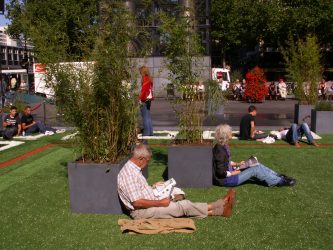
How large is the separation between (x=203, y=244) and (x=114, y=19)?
365 cm

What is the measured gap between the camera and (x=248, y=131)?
13.1 meters

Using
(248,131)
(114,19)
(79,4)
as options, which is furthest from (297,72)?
(79,4)

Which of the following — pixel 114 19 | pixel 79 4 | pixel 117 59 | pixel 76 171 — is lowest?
pixel 76 171

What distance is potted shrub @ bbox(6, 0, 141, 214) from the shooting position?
6570 millimetres

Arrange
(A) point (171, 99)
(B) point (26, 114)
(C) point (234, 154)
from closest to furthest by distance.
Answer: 1. (A) point (171, 99)
2. (C) point (234, 154)
3. (B) point (26, 114)

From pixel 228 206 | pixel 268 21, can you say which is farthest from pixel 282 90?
pixel 228 206

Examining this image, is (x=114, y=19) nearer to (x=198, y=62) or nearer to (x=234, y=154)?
(x=198, y=62)

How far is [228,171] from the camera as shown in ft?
26.0

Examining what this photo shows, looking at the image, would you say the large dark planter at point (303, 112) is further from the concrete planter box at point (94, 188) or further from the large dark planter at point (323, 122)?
the concrete planter box at point (94, 188)

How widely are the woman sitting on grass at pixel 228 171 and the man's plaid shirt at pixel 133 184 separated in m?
1.96

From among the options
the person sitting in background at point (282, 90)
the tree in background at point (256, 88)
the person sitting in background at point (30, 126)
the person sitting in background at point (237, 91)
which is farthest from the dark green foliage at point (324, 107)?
the person sitting in background at point (237, 91)

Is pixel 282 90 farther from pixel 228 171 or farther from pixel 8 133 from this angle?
pixel 228 171

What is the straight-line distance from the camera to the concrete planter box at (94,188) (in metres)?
6.49

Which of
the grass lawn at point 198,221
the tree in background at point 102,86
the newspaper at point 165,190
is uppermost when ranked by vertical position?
the tree in background at point 102,86
